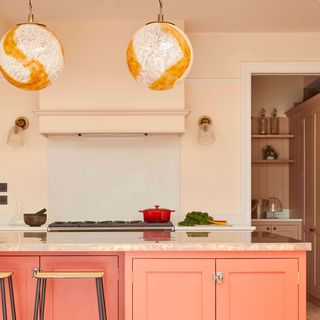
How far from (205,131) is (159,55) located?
260cm

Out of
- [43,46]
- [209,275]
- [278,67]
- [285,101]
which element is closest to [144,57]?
[43,46]

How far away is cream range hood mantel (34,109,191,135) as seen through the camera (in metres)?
4.62

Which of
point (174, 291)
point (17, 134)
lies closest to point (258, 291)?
point (174, 291)

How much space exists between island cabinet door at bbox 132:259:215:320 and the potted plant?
396 centimetres

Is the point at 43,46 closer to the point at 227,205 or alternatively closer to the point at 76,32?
the point at 76,32

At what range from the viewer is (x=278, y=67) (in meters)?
5.17

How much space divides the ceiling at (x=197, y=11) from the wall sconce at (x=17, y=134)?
3.24 feet

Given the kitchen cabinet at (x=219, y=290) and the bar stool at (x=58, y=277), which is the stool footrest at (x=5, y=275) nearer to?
the bar stool at (x=58, y=277)

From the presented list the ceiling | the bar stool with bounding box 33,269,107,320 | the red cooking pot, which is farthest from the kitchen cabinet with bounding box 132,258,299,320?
the ceiling

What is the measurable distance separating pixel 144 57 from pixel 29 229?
105 inches

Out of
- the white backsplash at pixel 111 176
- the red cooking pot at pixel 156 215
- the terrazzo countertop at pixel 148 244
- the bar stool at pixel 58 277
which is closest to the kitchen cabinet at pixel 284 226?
the white backsplash at pixel 111 176

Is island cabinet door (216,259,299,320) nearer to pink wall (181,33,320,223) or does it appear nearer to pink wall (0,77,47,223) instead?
pink wall (181,33,320,223)

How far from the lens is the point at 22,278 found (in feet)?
9.43

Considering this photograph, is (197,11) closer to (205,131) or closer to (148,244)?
(205,131)
